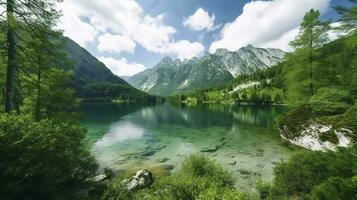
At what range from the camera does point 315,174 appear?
29.9 ft

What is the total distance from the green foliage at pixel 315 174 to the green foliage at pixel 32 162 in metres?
10.1

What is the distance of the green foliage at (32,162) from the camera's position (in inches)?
248

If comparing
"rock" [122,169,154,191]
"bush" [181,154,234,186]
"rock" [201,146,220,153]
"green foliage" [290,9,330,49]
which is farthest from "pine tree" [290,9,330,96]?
"rock" [122,169,154,191]

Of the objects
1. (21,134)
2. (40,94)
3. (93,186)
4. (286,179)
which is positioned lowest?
(93,186)

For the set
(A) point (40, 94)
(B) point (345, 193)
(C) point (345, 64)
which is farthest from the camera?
(C) point (345, 64)

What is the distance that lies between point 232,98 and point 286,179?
178957 mm

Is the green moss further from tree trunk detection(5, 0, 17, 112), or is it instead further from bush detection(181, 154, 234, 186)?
tree trunk detection(5, 0, 17, 112)

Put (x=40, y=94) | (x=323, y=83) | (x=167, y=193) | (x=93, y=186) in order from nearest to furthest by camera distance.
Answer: (x=167, y=193) → (x=93, y=186) → (x=40, y=94) → (x=323, y=83)

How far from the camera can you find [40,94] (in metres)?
18.9

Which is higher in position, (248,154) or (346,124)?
(346,124)

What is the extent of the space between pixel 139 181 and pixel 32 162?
8803 mm

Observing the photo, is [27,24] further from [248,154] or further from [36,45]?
[248,154]

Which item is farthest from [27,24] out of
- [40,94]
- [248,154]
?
[248,154]

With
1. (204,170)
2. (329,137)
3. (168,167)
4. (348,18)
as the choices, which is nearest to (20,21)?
(204,170)
